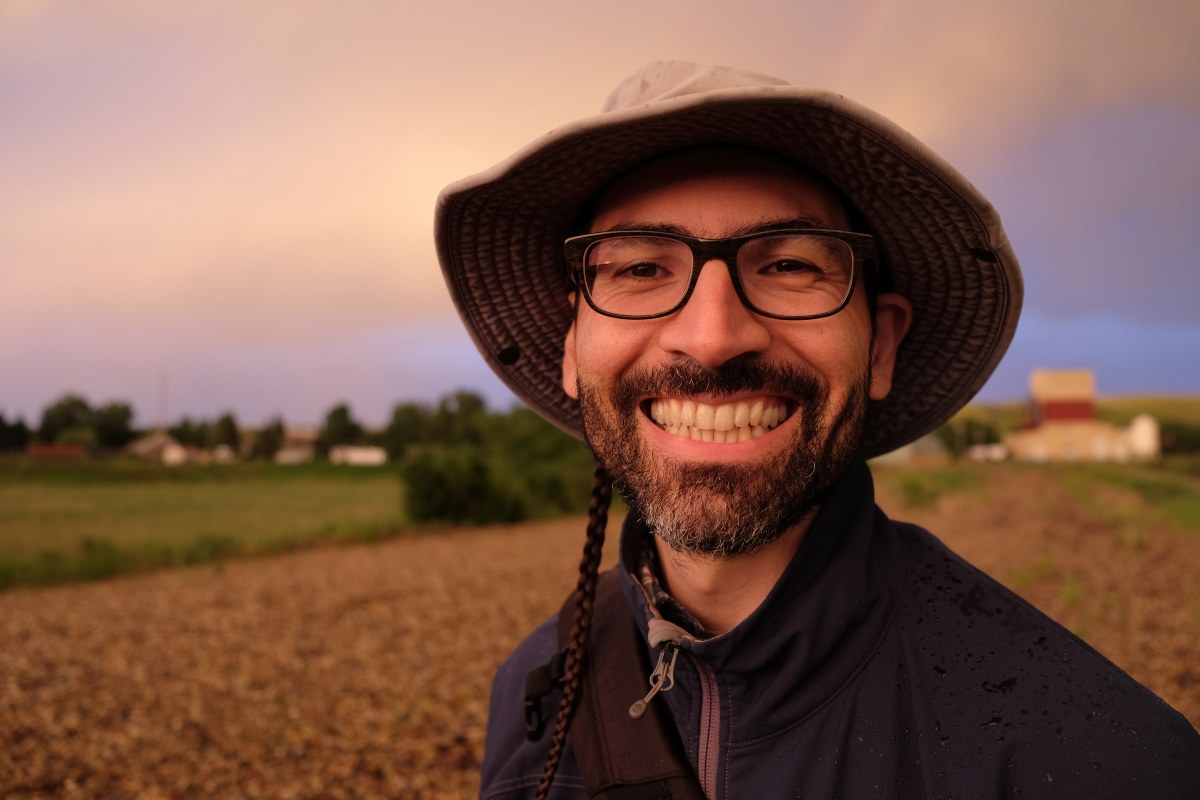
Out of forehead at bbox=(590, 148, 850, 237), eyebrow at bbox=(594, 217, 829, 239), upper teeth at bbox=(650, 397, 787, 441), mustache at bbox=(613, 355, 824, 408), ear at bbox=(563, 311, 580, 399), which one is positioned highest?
forehead at bbox=(590, 148, 850, 237)

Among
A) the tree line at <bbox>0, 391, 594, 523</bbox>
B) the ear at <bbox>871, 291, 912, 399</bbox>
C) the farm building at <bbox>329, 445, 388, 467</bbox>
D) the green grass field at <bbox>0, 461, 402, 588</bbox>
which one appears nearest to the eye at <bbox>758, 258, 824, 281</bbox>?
the ear at <bbox>871, 291, 912, 399</bbox>

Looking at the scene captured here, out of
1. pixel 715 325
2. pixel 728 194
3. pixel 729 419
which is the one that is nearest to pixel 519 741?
pixel 729 419

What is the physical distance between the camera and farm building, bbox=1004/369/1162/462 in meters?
79.9

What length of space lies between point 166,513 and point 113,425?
41.8m

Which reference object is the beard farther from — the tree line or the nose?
the tree line

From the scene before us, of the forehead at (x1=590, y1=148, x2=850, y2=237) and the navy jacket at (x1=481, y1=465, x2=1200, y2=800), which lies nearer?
the navy jacket at (x1=481, y1=465, x2=1200, y2=800)

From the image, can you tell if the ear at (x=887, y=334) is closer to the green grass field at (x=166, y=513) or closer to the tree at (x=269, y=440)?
the green grass field at (x=166, y=513)

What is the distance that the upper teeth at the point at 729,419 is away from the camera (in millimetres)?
1546

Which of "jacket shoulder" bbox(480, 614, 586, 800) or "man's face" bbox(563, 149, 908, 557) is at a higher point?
"man's face" bbox(563, 149, 908, 557)

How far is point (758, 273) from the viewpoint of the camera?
161 centimetres

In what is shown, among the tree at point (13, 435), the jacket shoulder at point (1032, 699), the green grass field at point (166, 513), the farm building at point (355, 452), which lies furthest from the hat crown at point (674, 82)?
the farm building at point (355, 452)

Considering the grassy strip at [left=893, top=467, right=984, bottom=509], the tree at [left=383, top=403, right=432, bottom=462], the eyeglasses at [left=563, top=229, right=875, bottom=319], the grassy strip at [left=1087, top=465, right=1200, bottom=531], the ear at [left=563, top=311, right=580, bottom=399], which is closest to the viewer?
the eyeglasses at [left=563, top=229, right=875, bottom=319]

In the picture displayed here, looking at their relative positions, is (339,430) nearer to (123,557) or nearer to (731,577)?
(123,557)

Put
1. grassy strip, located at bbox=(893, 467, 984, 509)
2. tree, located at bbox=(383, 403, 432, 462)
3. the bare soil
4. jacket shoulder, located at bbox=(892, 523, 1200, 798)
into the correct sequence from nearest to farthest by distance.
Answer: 1. jacket shoulder, located at bbox=(892, 523, 1200, 798)
2. the bare soil
3. grassy strip, located at bbox=(893, 467, 984, 509)
4. tree, located at bbox=(383, 403, 432, 462)
